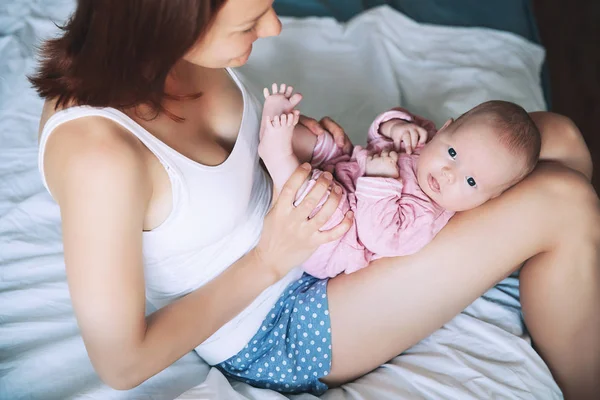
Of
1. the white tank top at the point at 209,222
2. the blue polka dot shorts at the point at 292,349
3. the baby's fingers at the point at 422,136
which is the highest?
the baby's fingers at the point at 422,136

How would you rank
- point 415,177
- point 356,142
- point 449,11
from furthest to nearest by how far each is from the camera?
point 449,11 < point 356,142 < point 415,177

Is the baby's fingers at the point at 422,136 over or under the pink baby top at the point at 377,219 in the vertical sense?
over

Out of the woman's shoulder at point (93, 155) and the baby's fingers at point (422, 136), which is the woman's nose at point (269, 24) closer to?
the woman's shoulder at point (93, 155)

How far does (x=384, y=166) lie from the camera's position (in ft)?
3.29

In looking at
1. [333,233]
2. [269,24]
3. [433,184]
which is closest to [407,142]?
[433,184]

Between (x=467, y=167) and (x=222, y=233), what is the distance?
0.40 m

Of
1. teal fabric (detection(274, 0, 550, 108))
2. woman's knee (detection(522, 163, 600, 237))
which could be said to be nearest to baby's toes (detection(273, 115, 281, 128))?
woman's knee (detection(522, 163, 600, 237))

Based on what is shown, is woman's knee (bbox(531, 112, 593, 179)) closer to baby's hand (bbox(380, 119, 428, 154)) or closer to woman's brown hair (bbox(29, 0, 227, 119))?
baby's hand (bbox(380, 119, 428, 154))

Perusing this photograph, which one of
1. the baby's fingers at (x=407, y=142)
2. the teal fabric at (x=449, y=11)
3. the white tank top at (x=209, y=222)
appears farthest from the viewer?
the teal fabric at (x=449, y=11)

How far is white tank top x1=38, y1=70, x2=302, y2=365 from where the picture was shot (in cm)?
80

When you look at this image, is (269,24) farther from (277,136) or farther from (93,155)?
(93,155)

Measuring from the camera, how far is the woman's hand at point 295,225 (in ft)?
3.02

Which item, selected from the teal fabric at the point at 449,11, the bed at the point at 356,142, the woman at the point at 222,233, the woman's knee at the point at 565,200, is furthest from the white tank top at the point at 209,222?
the teal fabric at the point at 449,11

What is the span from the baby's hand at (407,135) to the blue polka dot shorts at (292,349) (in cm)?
29
